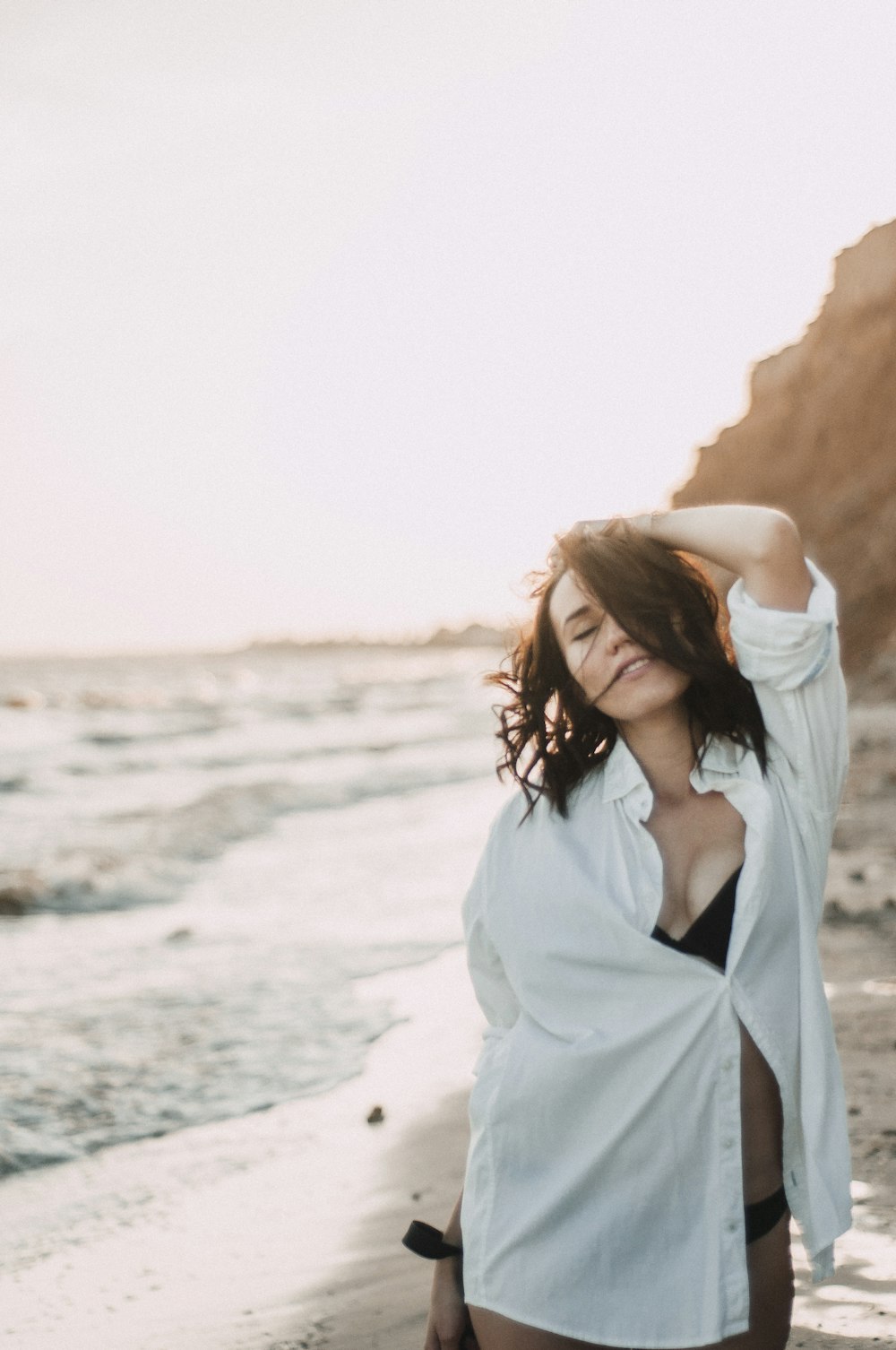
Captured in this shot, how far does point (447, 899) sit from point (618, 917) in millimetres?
7220

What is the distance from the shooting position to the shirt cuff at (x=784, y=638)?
83.5 inches

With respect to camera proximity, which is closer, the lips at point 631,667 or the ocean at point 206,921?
the lips at point 631,667

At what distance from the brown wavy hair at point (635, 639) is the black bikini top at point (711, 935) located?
0.29 metres

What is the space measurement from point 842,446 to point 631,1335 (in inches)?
1226

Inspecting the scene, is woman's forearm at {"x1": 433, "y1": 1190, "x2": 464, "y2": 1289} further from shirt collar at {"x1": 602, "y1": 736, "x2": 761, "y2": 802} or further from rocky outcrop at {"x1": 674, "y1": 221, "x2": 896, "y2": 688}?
rocky outcrop at {"x1": 674, "y1": 221, "x2": 896, "y2": 688}

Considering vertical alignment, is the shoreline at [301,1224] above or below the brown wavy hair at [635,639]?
below

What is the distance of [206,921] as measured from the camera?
8.98 meters

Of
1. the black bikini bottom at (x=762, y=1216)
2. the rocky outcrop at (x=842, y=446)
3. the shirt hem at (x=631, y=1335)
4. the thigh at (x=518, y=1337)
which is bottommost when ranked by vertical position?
the thigh at (x=518, y=1337)

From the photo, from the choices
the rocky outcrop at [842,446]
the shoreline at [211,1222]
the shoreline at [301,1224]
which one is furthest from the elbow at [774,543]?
the rocky outcrop at [842,446]

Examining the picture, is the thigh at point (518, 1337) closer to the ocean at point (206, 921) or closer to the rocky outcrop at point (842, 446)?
the ocean at point (206, 921)

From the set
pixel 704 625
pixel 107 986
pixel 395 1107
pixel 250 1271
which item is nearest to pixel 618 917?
pixel 704 625

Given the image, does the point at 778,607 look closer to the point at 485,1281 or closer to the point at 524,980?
the point at 524,980

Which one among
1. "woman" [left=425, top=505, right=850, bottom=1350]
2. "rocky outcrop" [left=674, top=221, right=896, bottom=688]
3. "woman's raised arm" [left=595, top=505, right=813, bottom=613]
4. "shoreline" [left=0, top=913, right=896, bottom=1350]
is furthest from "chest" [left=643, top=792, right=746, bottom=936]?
"rocky outcrop" [left=674, top=221, right=896, bottom=688]

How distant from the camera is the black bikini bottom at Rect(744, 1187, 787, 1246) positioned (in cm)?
205
